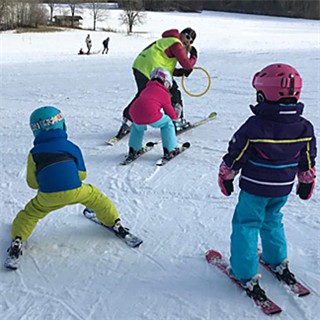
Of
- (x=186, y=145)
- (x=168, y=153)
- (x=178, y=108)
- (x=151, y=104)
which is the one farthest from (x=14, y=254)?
(x=178, y=108)

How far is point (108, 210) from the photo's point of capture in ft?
11.3

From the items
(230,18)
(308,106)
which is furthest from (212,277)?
(230,18)

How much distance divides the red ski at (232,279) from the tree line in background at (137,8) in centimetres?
4061

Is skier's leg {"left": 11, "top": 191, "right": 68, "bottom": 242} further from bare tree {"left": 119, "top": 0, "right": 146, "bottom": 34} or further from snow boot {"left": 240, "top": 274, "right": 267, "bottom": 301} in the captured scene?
bare tree {"left": 119, "top": 0, "right": 146, "bottom": 34}

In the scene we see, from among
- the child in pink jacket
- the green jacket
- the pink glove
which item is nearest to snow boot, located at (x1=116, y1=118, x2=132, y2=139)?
the green jacket

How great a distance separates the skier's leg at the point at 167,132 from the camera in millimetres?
5102

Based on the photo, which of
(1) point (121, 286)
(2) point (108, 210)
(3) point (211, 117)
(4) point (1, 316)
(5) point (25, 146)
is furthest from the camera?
(3) point (211, 117)

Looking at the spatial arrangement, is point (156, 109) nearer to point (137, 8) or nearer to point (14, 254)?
point (14, 254)

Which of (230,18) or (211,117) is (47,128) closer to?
(211,117)

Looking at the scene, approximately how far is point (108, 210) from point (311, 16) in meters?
55.3

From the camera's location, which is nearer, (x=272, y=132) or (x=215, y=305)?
(x=272, y=132)

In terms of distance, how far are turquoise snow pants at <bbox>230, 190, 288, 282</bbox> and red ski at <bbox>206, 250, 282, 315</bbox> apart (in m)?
0.14

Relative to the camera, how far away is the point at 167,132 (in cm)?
524

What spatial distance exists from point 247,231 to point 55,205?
1348 millimetres
